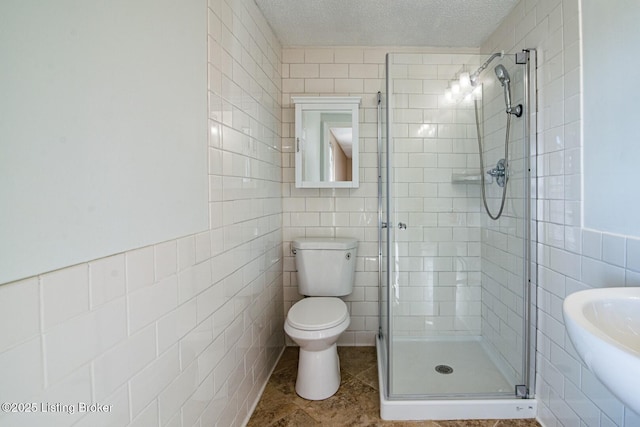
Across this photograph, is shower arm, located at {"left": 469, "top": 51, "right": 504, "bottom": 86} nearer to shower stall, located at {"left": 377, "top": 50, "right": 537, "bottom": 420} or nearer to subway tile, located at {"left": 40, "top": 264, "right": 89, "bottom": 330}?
shower stall, located at {"left": 377, "top": 50, "right": 537, "bottom": 420}

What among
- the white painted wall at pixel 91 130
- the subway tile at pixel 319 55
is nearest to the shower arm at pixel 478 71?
the subway tile at pixel 319 55

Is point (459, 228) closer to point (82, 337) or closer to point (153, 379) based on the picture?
point (153, 379)

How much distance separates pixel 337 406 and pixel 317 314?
0.52 meters

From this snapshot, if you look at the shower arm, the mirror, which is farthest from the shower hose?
the mirror

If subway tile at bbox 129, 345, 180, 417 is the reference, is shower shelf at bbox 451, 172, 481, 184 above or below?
above

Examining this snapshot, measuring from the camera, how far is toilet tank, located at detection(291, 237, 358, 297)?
213 centimetres

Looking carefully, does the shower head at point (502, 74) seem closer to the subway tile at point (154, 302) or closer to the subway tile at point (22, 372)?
the subway tile at point (154, 302)

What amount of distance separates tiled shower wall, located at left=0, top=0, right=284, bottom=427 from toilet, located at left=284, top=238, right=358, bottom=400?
8.9 inches

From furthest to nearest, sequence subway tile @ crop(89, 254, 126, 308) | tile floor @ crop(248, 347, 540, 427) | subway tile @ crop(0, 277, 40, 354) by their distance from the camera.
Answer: tile floor @ crop(248, 347, 540, 427) → subway tile @ crop(89, 254, 126, 308) → subway tile @ crop(0, 277, 40, 354)

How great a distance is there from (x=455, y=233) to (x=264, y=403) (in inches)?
61.8

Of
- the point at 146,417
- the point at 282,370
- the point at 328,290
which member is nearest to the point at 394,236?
the point at 328,290

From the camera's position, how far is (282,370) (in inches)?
80.3

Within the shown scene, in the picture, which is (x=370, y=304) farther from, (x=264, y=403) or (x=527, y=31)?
(x=527, y=31)

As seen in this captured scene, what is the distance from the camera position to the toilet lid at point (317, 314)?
1649 mm
